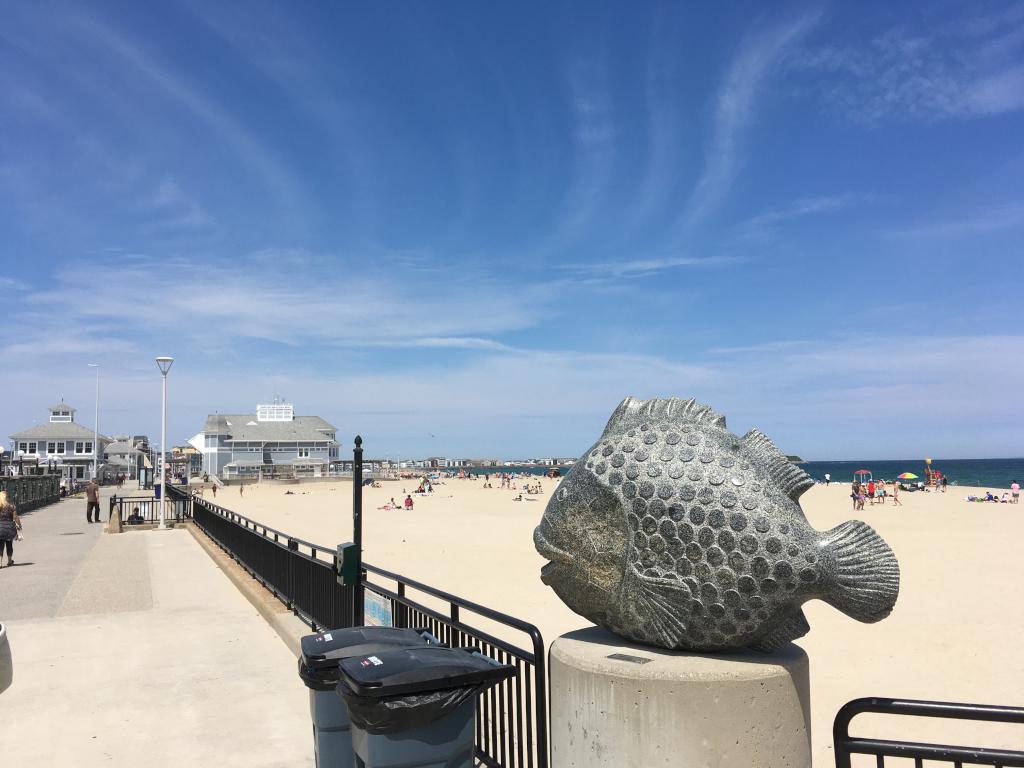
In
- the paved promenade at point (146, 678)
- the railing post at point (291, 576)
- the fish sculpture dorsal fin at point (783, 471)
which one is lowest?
the paved promenade at point (146, 678)

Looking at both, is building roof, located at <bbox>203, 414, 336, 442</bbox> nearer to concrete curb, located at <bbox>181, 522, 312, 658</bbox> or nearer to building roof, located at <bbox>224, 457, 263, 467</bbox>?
building roof, located at <bbox>224, 457, 263, 467</bbox>

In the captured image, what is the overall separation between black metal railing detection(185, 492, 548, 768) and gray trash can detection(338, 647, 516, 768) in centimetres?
58

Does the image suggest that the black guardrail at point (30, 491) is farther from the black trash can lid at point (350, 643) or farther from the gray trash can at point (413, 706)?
the gray trash can at point (413, 706)

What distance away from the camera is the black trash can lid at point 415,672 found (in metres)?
3.29

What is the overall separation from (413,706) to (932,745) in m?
2.04

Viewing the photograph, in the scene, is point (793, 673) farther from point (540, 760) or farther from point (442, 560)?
point (442, 560)

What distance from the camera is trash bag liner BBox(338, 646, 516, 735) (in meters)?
3.28

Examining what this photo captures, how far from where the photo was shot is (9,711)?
6551mm

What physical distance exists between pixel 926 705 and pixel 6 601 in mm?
12983

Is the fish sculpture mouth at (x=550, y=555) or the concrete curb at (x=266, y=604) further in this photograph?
the concrete curb at (x=266, y=604)

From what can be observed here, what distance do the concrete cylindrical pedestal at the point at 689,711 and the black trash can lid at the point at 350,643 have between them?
1208 mm

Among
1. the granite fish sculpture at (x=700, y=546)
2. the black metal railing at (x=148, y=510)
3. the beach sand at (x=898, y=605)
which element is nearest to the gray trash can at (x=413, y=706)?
the granite fish sculpture at (x=700, y=546)

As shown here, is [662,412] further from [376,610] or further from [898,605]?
[898,605]

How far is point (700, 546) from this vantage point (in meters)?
3.32
